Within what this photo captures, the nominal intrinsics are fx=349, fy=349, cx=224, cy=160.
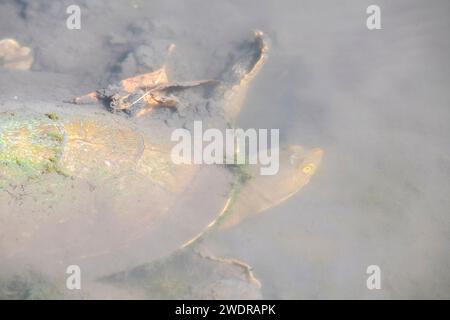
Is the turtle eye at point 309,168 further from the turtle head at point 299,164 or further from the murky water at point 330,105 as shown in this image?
the murky water at point 330,105

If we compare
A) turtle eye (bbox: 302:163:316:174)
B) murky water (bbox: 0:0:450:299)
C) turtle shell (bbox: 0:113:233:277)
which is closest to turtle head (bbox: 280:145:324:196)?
turtle eye (bbox: 302:163:316:174)

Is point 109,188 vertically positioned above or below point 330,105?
below

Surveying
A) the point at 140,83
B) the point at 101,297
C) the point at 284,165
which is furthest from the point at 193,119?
the point at 101,297

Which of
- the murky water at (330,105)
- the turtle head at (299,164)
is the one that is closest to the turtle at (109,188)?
the turtle head at (299,164)

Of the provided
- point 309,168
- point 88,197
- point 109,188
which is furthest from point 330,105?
point 88,197

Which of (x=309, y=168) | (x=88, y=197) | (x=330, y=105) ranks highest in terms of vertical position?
(x=330, y=105)

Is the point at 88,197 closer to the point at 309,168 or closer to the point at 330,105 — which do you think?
the point at 309,168

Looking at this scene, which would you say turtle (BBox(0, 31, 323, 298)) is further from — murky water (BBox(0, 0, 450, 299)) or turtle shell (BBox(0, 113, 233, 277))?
murky water (BBox(0, 0, 450, 299))

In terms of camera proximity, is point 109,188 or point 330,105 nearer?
point 109,188
